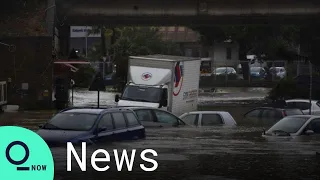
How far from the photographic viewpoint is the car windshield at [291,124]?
77.3 ft

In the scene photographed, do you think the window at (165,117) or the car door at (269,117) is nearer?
the window at (165,117)

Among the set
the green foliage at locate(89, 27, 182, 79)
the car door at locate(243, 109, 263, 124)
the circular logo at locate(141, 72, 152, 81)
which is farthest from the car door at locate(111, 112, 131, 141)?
the green foliage at locate(89, 27, 182, 79)

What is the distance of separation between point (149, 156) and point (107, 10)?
36.7 meters

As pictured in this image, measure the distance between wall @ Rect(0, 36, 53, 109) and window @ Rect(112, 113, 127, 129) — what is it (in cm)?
2390

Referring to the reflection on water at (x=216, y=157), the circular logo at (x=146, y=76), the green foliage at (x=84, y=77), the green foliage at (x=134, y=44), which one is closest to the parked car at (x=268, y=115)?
the circular logo at (x=146, y=76)

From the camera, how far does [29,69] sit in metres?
43.2

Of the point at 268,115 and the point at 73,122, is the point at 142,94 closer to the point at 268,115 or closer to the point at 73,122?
the point at 268,115

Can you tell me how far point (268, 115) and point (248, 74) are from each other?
3403 cm

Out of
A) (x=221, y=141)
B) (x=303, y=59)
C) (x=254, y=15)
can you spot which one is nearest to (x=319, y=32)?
(x=303, y=59)

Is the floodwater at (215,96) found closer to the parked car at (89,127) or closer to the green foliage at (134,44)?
the green foliage at (134,44)

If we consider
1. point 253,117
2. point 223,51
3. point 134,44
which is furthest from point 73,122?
point 223,51

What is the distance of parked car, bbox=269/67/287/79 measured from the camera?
227 feet

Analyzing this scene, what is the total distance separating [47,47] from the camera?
141 feet

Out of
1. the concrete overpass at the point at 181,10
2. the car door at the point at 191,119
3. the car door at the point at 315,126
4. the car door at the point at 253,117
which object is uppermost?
the concrete overpass at the point at 181,10
